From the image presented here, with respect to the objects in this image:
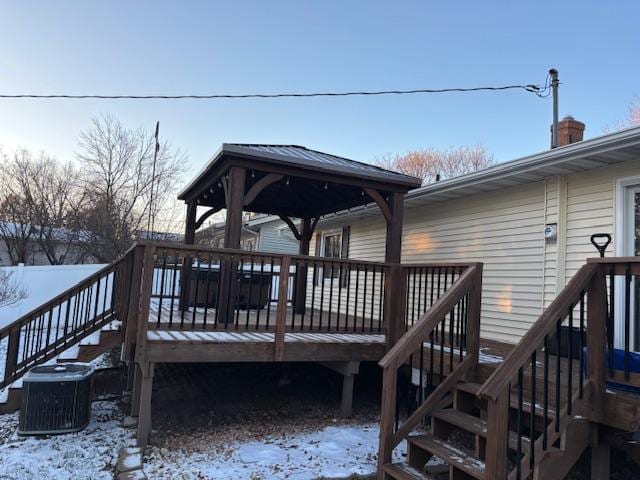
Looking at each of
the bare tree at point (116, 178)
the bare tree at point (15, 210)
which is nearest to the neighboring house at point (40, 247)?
the bare tree at point (15, 210)

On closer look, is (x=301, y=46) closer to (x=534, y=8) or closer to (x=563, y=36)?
(x=534, y=8)

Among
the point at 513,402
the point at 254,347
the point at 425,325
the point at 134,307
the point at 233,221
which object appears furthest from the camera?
the point at 233,221

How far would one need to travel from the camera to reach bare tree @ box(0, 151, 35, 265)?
61.9 feet

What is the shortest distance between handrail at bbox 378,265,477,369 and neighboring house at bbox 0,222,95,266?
60.4 ft

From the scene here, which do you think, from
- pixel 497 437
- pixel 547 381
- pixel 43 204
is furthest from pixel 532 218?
pixel 43 204

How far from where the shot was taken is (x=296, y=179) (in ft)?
22.2

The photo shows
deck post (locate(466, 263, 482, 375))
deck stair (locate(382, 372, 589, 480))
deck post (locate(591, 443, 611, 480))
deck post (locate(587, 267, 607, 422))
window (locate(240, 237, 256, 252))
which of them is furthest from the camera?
window (locate(240, 237, 256, 252))

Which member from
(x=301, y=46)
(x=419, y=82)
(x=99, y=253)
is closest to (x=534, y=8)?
(x=419, y=82)

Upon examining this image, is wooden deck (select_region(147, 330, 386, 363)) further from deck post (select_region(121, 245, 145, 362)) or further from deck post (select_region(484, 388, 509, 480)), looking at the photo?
deck post (select_region(484, 388, 509, 480))

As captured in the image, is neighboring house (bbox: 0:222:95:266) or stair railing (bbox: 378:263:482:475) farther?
neighboring house (bbox: 0:222:95:266)

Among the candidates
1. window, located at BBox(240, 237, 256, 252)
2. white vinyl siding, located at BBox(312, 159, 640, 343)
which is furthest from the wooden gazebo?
window, located at BBox(240, 237, 256, 252)

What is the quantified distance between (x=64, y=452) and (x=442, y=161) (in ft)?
88.0

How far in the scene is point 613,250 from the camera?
4934 mm

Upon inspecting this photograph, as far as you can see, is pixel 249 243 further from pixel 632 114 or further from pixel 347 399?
pixel 632 114
